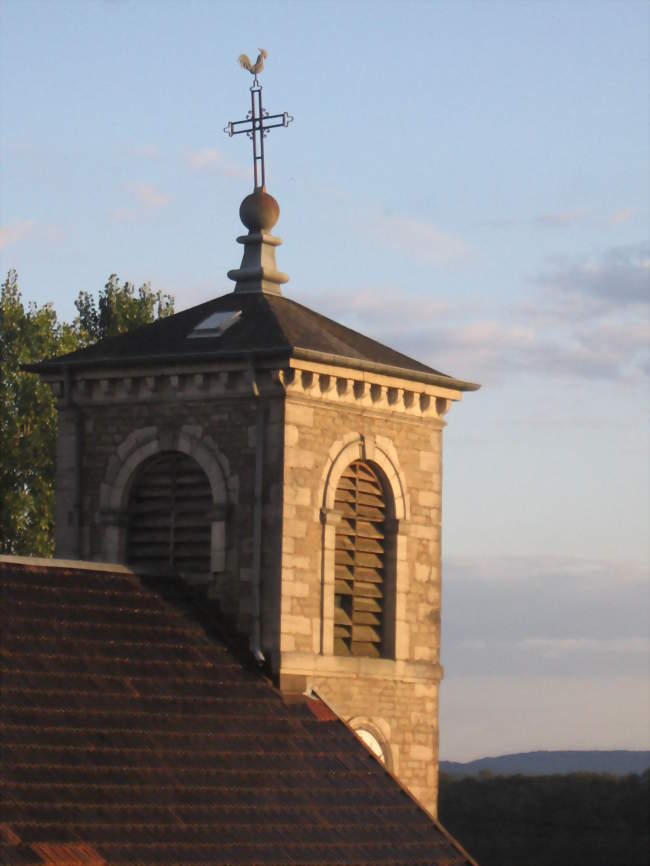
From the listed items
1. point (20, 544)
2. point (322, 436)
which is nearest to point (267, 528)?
point (322, 436)

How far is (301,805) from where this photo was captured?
23.2 m

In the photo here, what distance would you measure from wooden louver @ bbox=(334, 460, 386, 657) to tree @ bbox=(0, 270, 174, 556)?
18.9 meters

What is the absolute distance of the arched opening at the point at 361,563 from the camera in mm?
26609

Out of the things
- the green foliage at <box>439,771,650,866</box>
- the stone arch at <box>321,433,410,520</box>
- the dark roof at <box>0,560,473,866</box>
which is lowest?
the green foliage at <box>439,771,650,866</box>

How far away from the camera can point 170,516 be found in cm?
2655

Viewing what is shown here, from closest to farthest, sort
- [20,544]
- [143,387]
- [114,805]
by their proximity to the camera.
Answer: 1. [114,805]
2. [143,387]
3. [20,544]

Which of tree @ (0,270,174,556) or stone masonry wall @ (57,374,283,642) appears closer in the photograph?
stone masonry wall @ (57,374,283,642)

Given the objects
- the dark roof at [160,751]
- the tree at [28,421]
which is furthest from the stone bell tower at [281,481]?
the tree at [28,421]

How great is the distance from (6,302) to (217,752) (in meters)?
25.6

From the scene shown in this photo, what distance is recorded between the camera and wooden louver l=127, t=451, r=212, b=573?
86.2ft

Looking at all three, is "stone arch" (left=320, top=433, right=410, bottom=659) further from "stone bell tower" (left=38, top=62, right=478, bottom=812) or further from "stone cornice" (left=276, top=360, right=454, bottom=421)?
"stone cornice" (left=276, top=360, right=454, bottom=421)

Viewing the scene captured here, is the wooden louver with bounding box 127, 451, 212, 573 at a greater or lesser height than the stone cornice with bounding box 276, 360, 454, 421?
lesser

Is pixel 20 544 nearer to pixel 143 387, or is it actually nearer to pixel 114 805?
pixel 143 387

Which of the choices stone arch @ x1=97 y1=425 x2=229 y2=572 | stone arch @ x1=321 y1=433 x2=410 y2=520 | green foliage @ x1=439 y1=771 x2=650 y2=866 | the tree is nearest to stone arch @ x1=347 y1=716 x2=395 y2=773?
stone arch @ x1=321 y1=433 x2=410 y2=520
